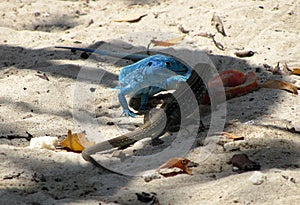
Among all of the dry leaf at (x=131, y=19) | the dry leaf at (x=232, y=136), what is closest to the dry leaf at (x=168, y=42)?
the dry leaf at (x=131, y=19)

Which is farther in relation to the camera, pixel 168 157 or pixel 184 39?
pixel 184 39

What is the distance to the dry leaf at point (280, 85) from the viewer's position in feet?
17.1

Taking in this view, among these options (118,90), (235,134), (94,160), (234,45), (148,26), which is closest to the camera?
(94,160)

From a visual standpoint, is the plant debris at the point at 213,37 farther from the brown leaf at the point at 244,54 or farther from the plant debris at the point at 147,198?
the plant debris at the point at 147,198

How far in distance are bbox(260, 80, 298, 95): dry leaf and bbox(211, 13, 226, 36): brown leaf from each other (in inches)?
52.3

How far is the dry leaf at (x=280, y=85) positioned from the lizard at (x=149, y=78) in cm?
70

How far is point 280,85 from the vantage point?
17.2 ft

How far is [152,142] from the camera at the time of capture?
14.8 feet

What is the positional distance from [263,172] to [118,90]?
6.69 ft

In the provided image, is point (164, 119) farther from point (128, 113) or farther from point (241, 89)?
point (241, 89)

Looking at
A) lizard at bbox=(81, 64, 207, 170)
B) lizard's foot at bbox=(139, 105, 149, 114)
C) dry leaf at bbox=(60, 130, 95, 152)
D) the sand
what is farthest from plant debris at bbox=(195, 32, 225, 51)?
dry leaf at bbox=(60, 130, 95, 152)

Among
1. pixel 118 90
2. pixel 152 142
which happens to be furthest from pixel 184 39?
pixel 152 142

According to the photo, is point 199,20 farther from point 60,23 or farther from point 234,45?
point 60,23

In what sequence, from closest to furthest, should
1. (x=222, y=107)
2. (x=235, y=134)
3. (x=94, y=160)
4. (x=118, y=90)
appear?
(x=94, y=160) → (x=235, y=134) → (x=222, y=107) → (x=118, y=90)
